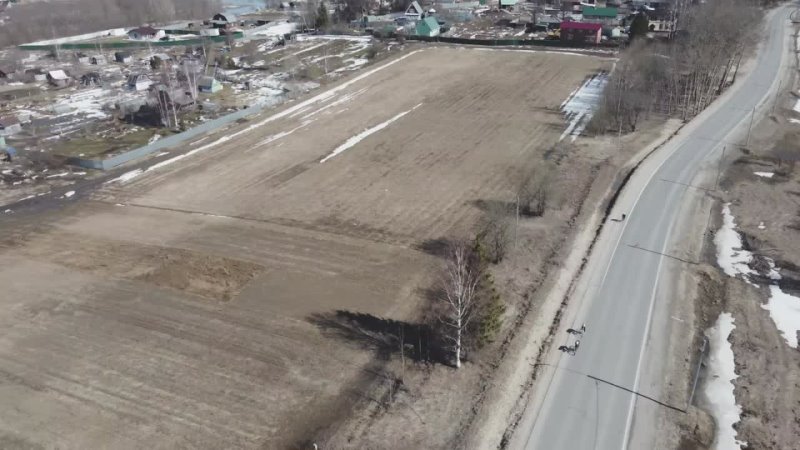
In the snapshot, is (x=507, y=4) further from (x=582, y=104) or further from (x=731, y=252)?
(x=731, y=252)

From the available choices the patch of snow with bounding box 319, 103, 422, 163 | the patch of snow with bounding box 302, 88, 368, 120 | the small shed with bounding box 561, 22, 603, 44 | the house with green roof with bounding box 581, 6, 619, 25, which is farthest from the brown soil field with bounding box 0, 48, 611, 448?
the house with green roof with bounding box 581, 6, 619, 25

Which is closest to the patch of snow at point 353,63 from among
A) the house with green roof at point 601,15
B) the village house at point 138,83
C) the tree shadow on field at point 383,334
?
the village house at point 138,83

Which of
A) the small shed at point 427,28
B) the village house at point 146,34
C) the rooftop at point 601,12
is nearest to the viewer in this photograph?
the small shed at point 427,28

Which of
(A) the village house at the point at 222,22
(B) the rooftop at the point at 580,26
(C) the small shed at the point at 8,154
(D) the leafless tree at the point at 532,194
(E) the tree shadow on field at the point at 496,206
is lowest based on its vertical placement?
(E) the tree shadow on field at the point at 496,206

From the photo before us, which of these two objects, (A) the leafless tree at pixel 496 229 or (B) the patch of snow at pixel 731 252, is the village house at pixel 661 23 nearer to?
(B) the patch of snow at pixel 731 252

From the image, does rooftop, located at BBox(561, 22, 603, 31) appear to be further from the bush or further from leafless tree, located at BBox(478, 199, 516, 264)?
the bush

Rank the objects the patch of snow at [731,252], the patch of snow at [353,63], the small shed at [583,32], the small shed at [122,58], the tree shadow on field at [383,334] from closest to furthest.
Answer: the tree shadow on field at [383,334], the patch of snow at [731,252], the patch of snow at [353,63], the small shed at [122,58], the small shed at [583,32]
